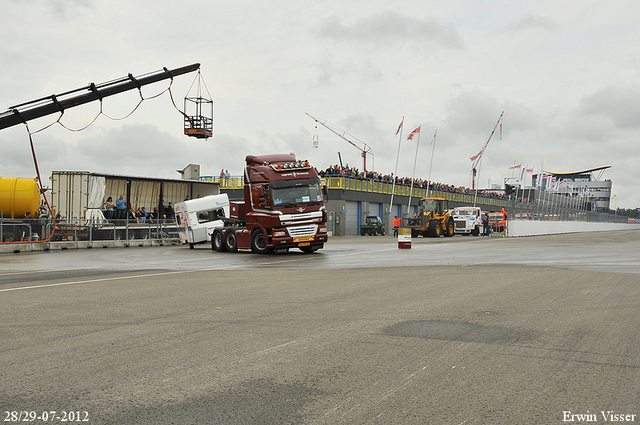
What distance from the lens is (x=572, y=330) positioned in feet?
21.8

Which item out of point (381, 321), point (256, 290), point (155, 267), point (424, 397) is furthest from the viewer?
point (155, 267)

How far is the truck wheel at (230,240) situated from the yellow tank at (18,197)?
8.88 m

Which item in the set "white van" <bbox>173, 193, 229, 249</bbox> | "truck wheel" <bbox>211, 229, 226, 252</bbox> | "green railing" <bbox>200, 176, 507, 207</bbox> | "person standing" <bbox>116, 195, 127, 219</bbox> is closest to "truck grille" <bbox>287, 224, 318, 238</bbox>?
"truck wheel" <bbox>211, 229, 226, 252</bbox>

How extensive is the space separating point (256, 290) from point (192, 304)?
72.8 inches

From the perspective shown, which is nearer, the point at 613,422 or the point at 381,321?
the point at 613,422

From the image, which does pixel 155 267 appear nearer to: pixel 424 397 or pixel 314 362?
pixel 314 362

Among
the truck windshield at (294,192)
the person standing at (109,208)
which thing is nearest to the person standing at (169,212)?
the person standing at (109,208)

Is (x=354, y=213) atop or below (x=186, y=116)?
below

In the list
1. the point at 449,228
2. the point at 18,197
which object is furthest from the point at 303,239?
the point at 449,228

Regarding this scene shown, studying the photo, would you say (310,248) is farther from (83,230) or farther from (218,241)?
(83,230)

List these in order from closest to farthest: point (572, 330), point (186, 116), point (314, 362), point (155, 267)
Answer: point (314, 362) → point (572, 330) → point (155, 267) → point (186, 116)

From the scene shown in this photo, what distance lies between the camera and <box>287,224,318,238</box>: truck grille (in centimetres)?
2134

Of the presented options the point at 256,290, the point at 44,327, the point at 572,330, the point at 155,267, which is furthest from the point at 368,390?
the point at 155,267

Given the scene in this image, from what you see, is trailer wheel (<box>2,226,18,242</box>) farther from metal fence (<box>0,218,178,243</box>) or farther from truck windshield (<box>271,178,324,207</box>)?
truck windshield (<box>271,178,324,207</box>)
